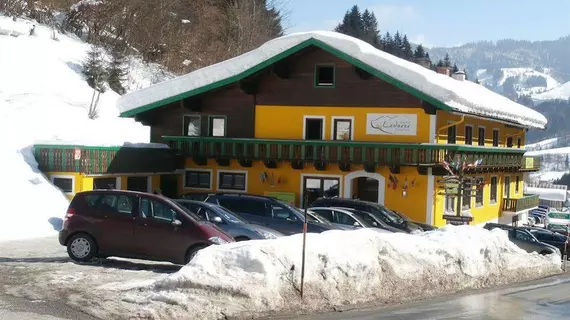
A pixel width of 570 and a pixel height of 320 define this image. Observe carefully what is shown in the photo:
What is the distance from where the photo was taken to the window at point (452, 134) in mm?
32219

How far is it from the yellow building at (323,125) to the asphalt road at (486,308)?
44.5 ft

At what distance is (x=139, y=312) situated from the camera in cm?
1028

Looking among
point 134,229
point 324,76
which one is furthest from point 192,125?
point 134,229

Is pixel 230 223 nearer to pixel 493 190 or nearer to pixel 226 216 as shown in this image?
pixel 226 216

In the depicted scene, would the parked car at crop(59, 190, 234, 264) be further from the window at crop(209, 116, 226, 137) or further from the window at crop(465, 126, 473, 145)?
the window at crop(465, 126, 473, 145)

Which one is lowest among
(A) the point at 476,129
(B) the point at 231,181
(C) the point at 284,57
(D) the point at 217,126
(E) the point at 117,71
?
(B) the point at 231,181

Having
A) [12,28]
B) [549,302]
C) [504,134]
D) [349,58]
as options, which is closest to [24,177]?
[349,58]

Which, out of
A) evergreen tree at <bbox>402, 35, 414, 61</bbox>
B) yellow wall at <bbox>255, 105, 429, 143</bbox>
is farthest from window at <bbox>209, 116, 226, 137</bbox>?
evergreen tree at <bbox>402, 35, 414, 61</bbox>

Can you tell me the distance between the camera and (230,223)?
17.4 meters

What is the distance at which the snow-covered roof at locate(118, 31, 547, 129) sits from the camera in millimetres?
29516

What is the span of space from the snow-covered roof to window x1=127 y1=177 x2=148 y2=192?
371cm

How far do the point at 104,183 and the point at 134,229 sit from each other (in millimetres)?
14180

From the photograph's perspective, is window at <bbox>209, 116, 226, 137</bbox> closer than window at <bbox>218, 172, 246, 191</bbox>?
No

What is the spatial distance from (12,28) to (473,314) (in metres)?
38.6
